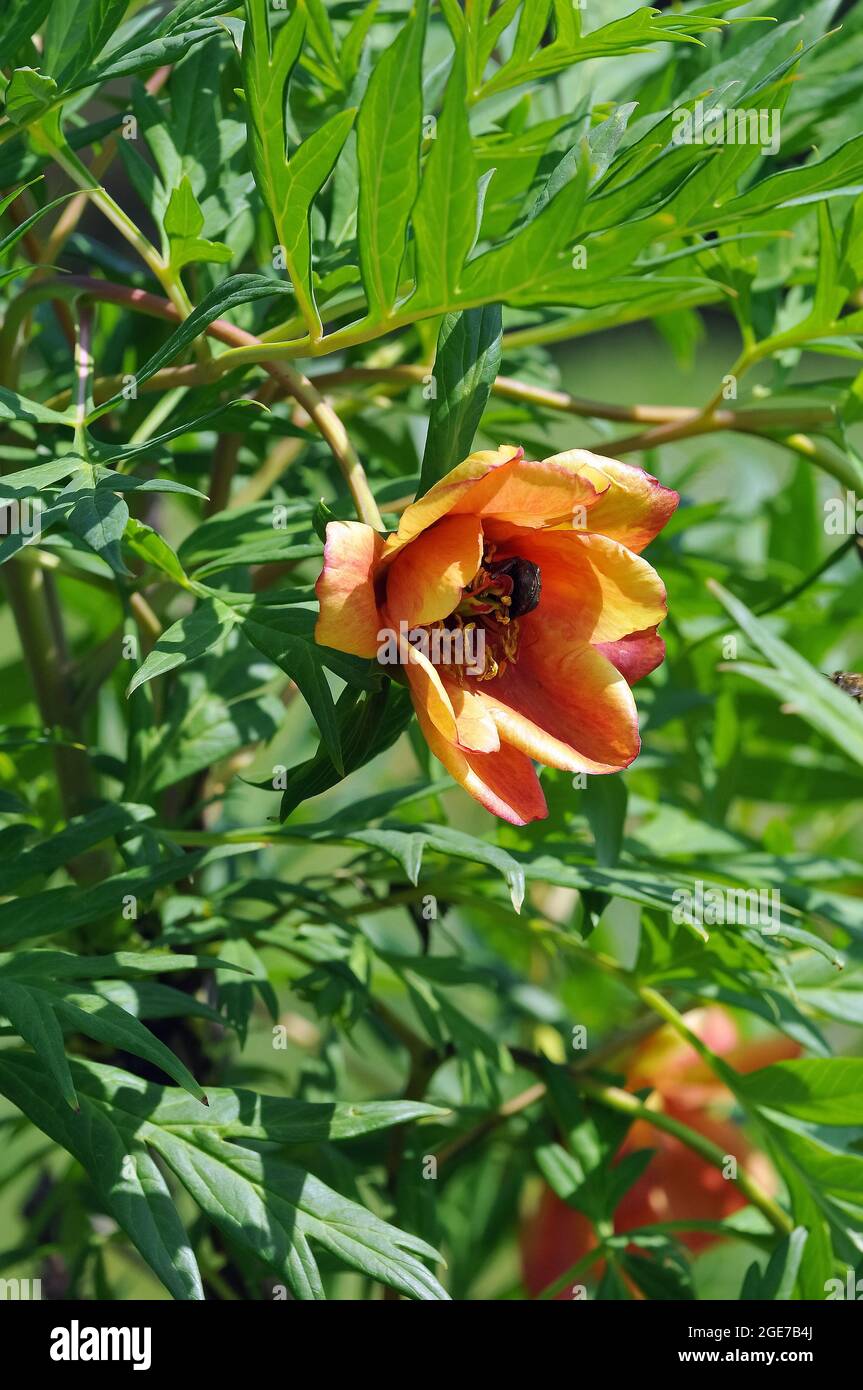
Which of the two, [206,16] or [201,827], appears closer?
[206,16]

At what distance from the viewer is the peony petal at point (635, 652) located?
421mm

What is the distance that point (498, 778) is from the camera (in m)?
0.39

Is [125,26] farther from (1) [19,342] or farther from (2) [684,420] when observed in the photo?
(2) [684,420]

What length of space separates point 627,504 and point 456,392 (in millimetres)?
58

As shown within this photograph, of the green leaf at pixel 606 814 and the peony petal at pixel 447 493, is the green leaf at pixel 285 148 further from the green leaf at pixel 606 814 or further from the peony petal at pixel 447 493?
the green leaf at pixel 606 814

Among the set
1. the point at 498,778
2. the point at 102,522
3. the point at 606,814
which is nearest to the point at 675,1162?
the point at 606,814

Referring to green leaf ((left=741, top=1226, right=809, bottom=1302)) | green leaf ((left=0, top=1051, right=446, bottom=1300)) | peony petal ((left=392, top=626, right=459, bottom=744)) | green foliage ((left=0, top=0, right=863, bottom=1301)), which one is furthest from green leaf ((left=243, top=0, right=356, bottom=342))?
green leaf ((left=741, top=1226, right=809, bottom=1302))

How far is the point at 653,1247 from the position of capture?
55 cm

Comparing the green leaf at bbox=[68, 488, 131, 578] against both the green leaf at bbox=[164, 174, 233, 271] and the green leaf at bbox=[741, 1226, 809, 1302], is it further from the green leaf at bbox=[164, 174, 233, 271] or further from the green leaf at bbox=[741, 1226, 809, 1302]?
the green leaf at bbox=[741, 1226, 809, 1302]

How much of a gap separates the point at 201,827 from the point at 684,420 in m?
0.27

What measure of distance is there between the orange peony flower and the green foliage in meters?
0.01

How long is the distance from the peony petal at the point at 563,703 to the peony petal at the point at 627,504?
32mm

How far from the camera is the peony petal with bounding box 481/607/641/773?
15.3 inches
